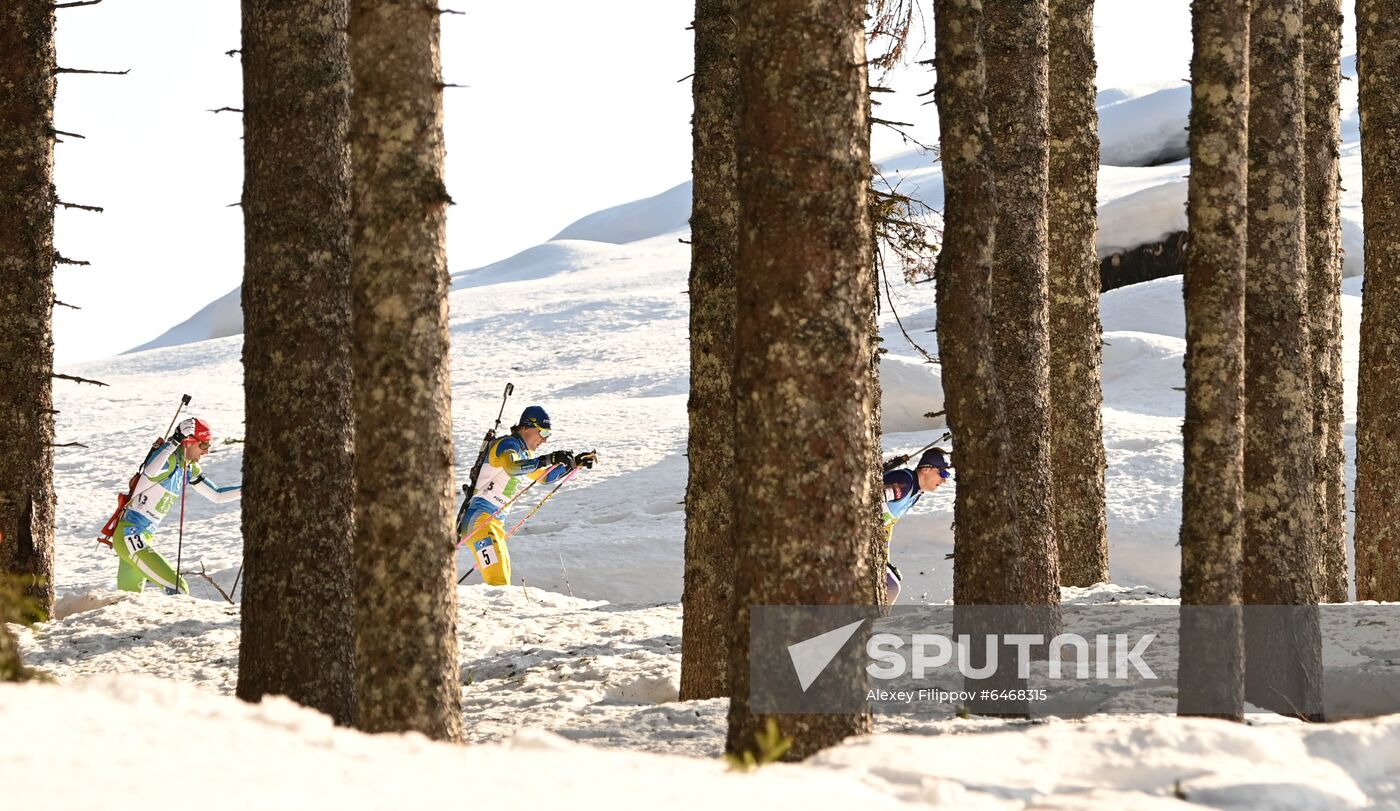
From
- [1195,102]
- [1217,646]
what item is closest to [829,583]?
[1217,646]

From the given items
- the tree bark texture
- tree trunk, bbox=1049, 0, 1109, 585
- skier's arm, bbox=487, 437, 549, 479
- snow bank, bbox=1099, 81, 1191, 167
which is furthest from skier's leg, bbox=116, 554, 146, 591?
snow bank, bbox=1099, 81, 1191, 167

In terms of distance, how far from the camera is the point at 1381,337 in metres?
10.2

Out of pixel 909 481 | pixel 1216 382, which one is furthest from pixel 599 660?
pixel 1216 382

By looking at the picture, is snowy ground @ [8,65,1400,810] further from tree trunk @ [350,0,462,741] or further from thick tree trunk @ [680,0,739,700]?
tree trunk @ [350,0,462,741]

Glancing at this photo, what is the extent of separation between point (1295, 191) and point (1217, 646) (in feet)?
7.32

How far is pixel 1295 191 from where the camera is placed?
6.69m

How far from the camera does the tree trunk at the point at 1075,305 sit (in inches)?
436

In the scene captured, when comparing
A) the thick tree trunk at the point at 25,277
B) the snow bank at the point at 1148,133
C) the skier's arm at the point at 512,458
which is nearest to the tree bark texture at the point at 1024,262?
the skier's arm at the point at 512,458

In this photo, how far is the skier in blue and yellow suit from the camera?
13156mm

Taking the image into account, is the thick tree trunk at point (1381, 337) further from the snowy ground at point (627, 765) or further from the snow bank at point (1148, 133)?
the snow bank at point (1148, 133)

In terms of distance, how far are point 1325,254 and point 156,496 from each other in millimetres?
10160

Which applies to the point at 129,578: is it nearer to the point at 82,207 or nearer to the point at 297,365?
the point at 82,207

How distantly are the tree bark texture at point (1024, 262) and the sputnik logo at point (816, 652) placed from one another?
2.44 m

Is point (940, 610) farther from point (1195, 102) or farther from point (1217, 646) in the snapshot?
point (1195, 102)
